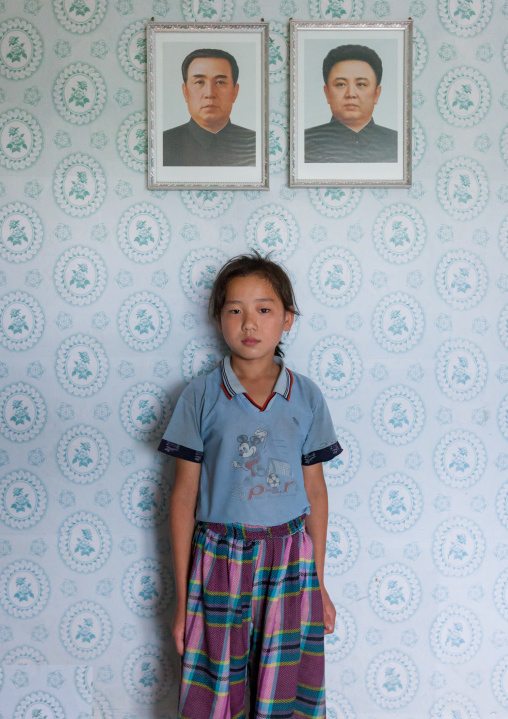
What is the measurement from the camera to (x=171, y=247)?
4.03 ft

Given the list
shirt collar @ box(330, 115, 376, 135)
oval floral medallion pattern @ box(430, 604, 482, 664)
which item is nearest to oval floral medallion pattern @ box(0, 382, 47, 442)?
shirt collar @ box(330, 115, 376, 135)

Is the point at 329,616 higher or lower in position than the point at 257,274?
lower

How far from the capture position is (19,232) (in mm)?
1235

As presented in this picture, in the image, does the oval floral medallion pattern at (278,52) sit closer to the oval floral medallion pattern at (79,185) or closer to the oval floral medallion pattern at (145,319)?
the oval floral medallion pattern at (79,185)

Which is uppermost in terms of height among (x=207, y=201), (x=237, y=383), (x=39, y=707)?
(x=207, y=201)

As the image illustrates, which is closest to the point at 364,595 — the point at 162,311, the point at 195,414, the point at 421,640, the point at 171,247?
the point at 421,640

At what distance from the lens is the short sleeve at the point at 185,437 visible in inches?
42.2

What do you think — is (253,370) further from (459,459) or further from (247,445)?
(459,459)

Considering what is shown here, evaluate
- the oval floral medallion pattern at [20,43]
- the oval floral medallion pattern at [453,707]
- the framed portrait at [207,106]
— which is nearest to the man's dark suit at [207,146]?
the framed portrait at [207,106]

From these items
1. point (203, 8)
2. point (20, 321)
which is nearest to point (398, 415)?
point (20, 321)

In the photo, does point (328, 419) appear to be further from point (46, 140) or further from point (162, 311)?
point (46, 140)

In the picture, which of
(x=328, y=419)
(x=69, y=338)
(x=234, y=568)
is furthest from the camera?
(x=69, y=338)

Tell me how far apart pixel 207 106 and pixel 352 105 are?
297mm

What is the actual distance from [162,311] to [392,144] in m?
0.59
